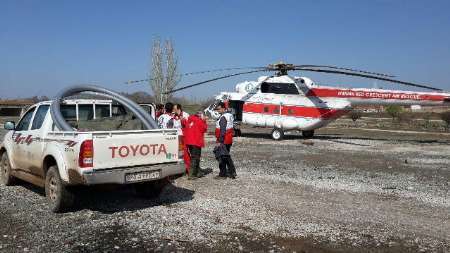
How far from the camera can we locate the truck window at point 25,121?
8.67 meters

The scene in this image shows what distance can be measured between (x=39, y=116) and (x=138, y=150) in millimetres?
2518

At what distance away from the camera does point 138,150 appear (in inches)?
277

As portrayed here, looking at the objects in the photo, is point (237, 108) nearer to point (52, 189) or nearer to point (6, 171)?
point (6, 171)

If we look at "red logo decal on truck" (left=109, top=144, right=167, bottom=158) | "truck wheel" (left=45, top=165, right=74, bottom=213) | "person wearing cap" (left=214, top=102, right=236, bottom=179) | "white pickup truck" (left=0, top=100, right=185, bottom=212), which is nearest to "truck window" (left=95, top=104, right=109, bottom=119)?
"white pickup truck" (left=0, top=100, right=185, bottom=212)

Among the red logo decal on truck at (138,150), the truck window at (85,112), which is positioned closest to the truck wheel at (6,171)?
the truck window at (85,112)

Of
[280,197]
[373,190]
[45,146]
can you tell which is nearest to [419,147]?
[373,190]

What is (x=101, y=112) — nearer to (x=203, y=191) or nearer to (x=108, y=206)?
(x=108, y=206)

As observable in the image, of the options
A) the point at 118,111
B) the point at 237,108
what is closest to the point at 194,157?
the point at 118,111

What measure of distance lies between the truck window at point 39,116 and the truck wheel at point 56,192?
121cm

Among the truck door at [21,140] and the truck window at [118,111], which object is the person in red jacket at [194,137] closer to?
the truck window at [118,111]

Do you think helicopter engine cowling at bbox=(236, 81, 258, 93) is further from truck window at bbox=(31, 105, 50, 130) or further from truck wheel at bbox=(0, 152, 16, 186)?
truck window at bbox=(31, 105, 50, 130)

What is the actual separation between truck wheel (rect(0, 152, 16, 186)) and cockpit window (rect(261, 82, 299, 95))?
48.8 ft

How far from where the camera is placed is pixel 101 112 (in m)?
8.68

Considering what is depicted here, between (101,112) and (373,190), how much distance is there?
19.4 feet
